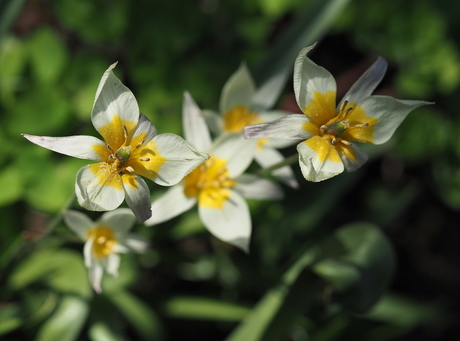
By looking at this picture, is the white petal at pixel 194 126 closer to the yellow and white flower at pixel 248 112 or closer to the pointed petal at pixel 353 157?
the yellow and white flower at pixel 248 112

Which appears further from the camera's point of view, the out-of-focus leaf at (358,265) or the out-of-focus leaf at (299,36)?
the out-of-focus leaf at (299,36)

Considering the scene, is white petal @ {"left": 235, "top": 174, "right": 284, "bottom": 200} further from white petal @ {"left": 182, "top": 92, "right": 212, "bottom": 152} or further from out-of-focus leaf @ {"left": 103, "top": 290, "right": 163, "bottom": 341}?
out-of-focus leaf @ {"left": 103, "top": 290, "right": 163, "bottom": 341}

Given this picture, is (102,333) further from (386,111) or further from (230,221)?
(386,111)

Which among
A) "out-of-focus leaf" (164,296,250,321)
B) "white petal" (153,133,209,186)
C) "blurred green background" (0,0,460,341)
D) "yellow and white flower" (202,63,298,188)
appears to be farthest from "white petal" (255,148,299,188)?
"out-of-focus leaf" (164,296,250,321)

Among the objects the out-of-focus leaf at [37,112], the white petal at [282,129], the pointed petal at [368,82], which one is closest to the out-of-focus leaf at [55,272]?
the out-of-focus leaf at [37,112]

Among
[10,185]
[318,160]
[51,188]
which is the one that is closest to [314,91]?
[318,160]

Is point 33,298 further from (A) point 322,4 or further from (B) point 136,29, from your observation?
(A) point 322,4
